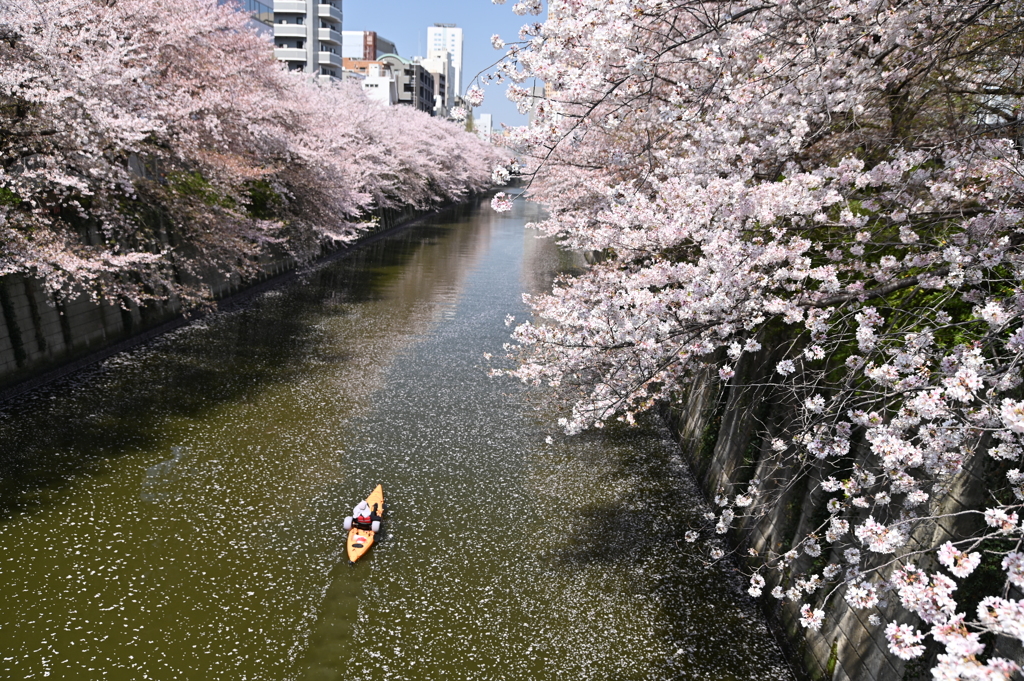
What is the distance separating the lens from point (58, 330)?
1451 cm

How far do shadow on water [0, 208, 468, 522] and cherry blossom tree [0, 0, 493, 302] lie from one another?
66.7 inches

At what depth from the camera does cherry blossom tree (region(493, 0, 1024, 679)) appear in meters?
4.41

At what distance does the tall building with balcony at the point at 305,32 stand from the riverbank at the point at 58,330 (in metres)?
61.0

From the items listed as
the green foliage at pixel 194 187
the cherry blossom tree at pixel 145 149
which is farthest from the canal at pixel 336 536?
the green foliage at pixel 194 187

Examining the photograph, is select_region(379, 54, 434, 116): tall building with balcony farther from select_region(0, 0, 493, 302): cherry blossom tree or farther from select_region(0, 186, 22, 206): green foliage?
select_region(0, 186, 22, 206): green foliage

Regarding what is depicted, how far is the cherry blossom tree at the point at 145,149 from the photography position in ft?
40.5

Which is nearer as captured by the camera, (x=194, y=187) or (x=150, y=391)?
(x=150, y=391)

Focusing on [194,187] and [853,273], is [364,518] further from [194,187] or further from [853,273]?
[194,187]

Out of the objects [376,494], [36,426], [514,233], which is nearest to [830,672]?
[376,494]

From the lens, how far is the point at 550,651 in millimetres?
7465

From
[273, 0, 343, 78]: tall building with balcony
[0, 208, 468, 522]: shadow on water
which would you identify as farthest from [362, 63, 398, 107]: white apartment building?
[0, 208, 468, 522]: shadow on water

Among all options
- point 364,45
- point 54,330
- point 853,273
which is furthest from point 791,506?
point 364,45

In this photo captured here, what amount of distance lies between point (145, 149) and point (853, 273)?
49.9 ft

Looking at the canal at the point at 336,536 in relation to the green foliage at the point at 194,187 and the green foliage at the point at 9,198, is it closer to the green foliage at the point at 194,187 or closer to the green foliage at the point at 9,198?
the green foliage at the point at 9,198
